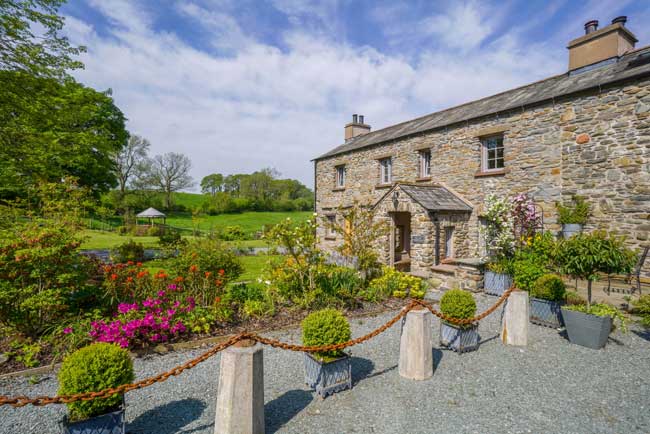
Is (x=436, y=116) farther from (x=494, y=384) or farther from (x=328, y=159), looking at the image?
(x=494, y=384)

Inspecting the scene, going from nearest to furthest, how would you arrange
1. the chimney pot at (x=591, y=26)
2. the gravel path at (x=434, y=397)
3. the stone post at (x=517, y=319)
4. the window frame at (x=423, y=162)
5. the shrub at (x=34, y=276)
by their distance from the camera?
the gravel path at (x=434, y=397) → the shrub at (x=34, y=276) → the stone post at (x=517, y=319) → the chimney pot at (x=591, y=26) → the window frame at (x=423, y=162)

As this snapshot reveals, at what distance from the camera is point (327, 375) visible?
12.7 feet

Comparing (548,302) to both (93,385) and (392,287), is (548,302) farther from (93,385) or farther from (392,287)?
(93,385)

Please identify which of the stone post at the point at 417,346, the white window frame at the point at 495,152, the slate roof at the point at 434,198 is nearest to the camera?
the stone post at the point at 417,346

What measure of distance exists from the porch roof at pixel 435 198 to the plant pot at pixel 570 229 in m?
2.95

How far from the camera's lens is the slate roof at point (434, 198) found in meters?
11.1

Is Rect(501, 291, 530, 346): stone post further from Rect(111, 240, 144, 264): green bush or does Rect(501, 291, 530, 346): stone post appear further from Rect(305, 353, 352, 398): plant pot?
Rect(111, 240, 144, 264): green bush

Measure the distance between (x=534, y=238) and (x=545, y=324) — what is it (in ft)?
12.6

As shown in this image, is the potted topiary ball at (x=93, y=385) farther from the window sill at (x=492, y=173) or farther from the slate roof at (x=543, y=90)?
the slate roof at (x=543, y=90)

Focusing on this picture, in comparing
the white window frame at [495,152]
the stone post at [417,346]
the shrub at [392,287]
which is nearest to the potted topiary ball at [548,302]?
the shrub at [392,287]

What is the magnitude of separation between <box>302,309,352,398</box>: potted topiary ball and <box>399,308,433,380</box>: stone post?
0.86 m

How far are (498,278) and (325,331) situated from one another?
6.87m

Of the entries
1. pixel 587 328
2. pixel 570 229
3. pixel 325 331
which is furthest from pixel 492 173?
pixel 325 331

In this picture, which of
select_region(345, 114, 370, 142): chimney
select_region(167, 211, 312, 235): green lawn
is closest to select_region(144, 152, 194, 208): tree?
select_region(167, 211, 312, 235): green lawn
